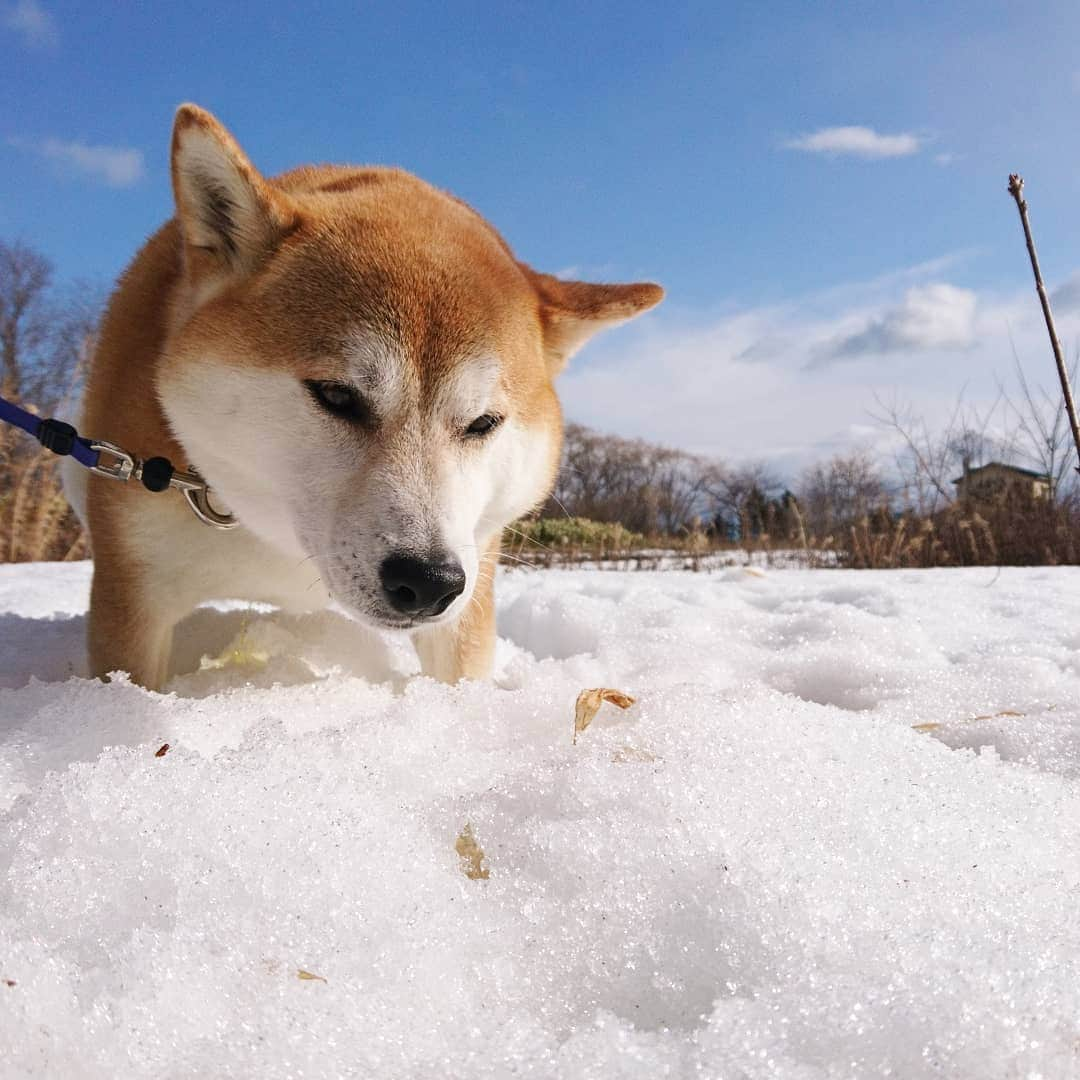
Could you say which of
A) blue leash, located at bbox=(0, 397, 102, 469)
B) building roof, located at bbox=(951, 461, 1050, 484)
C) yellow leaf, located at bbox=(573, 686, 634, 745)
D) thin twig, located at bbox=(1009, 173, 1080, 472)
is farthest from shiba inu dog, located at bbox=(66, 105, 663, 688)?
building roof, located at bbox=(951, 461, 1050, 484)

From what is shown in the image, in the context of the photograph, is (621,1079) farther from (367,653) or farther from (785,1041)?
(367,653)

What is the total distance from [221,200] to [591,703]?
1.38 m

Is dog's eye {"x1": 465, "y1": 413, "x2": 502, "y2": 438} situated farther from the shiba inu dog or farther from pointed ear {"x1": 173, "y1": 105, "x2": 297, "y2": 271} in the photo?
pointed ear {"x1": 173, "y1": 105, "x2": 297, "y2": 271}

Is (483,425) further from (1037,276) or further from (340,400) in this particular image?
(1037,276)

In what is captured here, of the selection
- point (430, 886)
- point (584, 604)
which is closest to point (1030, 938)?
point (430, 886)

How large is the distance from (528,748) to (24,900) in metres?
0.80

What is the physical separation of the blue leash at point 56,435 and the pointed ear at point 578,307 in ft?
3.77

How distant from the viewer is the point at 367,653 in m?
2.76

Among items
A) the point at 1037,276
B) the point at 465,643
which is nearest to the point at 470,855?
the point at 465,643

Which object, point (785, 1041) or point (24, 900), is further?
point (24, 900)

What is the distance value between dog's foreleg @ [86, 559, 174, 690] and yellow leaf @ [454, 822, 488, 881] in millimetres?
1234

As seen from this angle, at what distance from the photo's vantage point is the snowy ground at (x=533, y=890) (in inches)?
31.6

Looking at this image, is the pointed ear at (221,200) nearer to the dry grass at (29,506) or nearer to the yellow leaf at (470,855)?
the yellow leaf at (470,855)

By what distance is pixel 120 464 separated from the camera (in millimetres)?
1931
